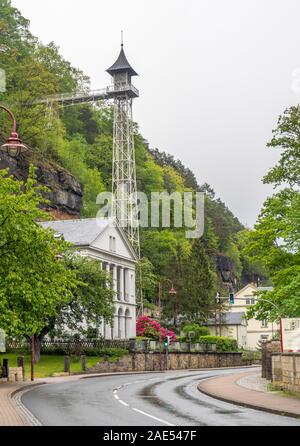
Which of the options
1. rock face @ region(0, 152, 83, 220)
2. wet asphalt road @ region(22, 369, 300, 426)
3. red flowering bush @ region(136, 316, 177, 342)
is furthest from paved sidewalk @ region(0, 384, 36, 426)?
rock face @ region(0, 152, 83, 220)

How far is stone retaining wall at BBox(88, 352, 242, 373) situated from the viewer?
57.2 meters

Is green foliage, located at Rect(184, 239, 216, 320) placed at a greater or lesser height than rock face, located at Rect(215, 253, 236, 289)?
lesser

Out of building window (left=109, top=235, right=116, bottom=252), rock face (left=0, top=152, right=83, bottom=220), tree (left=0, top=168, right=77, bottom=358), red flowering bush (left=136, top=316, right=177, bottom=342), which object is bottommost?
red flowering bush (left=136, top=316, right=177, bottom=342)

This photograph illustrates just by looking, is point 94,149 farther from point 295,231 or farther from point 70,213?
point 295,231

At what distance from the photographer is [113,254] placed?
75.6 meters

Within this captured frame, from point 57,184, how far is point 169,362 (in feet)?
109

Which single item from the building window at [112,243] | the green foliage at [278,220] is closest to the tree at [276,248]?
the green foliage at [278,220]

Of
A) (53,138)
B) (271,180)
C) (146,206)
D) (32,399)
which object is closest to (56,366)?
(271,180)

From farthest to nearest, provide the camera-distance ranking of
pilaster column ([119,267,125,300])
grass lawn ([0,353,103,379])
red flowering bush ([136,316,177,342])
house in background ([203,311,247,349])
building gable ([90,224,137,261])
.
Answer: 1. house in background ([203,311,247,349])
2. pilaster column ([119,267,125,300])
3. red flowering bush ([136,316,177,342])
4. building gable ([90,224,137,261])
5. grass lawn ([0,353,103,379])

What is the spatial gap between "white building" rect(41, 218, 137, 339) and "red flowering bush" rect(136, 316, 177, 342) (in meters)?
0.91

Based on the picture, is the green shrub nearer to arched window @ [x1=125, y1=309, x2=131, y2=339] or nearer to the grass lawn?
arched window @ [x1=125, y1=309, x2=131, y2=339]

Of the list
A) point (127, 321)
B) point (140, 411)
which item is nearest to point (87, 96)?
point (127, 321)

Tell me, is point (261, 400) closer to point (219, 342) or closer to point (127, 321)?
point (127, 321)

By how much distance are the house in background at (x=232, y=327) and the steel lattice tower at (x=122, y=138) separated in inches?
1194
